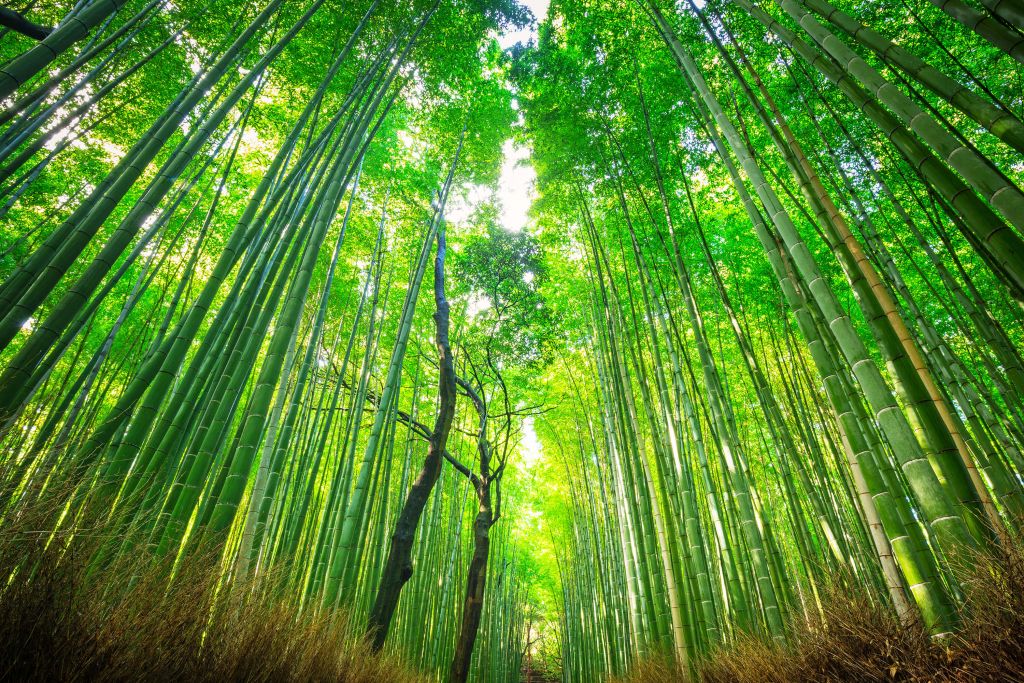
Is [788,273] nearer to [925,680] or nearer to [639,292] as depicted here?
[925,680]

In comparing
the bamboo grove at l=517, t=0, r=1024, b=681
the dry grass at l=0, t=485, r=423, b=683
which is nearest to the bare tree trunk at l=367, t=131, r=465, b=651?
the bamboo grove at l=517, t=0, r=1024, b=681

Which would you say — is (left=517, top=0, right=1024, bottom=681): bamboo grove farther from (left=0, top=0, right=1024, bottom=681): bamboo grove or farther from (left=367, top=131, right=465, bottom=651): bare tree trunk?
(left=367, top=131, right=465, bottom=651): bare tree trunk

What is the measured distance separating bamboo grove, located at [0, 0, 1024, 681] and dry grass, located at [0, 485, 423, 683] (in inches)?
1.3

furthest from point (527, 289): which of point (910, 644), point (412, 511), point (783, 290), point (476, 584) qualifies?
point (910, 644)

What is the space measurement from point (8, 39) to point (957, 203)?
7.20 metres

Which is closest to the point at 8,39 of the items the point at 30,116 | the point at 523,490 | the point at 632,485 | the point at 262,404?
the point at 30,116

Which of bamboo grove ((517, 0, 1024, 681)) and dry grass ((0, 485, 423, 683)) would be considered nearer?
dry grass ((0, 485, 423, 683))

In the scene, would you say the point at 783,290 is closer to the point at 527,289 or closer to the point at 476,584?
the point at 527,289

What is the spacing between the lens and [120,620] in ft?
3.03

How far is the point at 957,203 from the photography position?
40.8 inches

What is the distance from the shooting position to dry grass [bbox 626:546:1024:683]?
86cm

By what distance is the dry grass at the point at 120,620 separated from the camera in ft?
2.56

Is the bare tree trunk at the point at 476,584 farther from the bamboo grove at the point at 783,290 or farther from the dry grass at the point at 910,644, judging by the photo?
the dry grass at the point at 910,644

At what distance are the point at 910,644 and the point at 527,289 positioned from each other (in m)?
5.24
